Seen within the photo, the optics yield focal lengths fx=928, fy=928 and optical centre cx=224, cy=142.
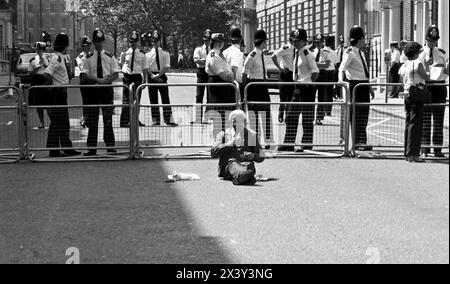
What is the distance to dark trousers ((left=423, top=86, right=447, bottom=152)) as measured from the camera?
1357 cm

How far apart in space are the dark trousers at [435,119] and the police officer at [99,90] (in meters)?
4.69

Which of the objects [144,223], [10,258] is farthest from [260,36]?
[10,258]

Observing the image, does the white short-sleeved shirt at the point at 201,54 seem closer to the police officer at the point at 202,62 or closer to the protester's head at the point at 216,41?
the police officer at the point at 202,62

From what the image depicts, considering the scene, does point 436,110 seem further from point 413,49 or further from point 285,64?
point 285,64

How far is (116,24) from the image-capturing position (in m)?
87.3

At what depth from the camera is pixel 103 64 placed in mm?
14617

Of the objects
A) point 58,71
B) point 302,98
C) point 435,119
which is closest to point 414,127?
point 435,119

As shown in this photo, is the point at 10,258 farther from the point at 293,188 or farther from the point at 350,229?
the point at 293,188

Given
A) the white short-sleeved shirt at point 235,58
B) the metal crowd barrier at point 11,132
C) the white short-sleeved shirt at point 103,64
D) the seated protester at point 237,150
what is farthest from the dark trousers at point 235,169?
the white short-sleeved shirt at point 235,58

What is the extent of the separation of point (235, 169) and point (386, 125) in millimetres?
5564

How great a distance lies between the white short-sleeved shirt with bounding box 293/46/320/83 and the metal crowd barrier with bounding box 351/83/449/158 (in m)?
1.19

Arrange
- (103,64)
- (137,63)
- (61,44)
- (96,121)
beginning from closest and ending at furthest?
(96,121) < (61,44) < (103,64) < (137,63)

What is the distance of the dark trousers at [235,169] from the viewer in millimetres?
10797

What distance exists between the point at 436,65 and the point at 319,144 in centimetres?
A: 216
